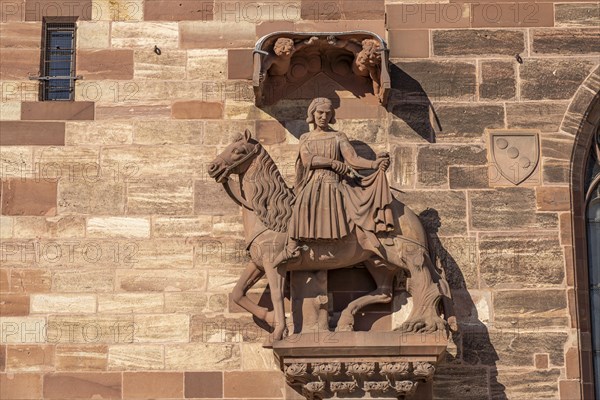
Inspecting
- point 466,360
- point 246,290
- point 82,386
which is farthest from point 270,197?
point 82,386

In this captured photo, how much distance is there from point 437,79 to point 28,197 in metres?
3.85

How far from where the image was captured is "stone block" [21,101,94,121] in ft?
46.6

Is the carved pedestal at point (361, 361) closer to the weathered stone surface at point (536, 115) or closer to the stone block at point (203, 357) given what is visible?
the stone block at point (203, 357)

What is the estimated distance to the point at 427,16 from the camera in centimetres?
1433

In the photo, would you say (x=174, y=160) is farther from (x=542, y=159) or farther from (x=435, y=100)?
(x=542, y=159)

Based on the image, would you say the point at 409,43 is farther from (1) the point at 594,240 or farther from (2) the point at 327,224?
(1) the point at 594,240

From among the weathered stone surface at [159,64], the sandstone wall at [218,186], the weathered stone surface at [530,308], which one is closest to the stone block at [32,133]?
the sandstone wall at [218,186]

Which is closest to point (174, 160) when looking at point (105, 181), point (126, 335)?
point (105, 181)

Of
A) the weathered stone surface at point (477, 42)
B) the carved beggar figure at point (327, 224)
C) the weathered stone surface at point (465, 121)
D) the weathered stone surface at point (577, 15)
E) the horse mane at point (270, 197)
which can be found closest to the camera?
the carved beggar figure at point (327, 224)

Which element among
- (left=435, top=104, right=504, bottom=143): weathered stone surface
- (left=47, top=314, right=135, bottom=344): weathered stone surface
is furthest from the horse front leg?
(left=435, top=104, right=504, bottom=143): weathered stone surface

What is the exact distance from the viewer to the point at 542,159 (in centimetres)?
1402

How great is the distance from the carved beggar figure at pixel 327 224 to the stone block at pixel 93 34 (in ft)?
5.74

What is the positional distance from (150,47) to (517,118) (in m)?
3.43

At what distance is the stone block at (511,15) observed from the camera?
47.0 ft
